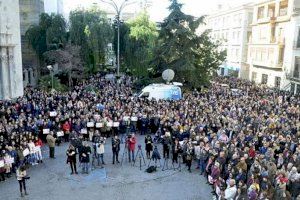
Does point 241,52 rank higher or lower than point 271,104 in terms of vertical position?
higher

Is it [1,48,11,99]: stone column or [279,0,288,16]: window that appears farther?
[279,0,288,16]: window

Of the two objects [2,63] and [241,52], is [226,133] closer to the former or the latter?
[2,63]

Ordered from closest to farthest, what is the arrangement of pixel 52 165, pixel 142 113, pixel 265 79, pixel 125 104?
pixel 52 165, pixel 142 113, pixel 125 104, pixel 265 79

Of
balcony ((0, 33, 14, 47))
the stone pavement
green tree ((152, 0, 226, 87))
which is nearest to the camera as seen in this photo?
the stone pavement

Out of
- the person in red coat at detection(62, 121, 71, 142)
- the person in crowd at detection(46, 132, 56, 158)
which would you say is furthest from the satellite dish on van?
the person in crowd at detection(46, 132, 56, 158)

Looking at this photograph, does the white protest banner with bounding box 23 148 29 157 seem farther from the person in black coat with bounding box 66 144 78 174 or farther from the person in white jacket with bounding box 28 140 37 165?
the person in black coat with bounding box 66 144 78 174

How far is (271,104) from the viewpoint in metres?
24.2

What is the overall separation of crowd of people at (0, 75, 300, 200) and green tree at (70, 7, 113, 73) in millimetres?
11073

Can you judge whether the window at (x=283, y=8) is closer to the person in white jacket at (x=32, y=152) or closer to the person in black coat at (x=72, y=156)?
the person in black coat at (x=72, y=156)

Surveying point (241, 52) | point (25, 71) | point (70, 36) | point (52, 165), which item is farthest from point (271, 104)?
point (241, 52)

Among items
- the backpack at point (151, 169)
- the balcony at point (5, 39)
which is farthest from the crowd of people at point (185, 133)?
the balcony at point (5, 39)

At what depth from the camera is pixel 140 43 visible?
35812 mm

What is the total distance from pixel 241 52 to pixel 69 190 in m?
45.8

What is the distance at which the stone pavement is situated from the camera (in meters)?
12.6
